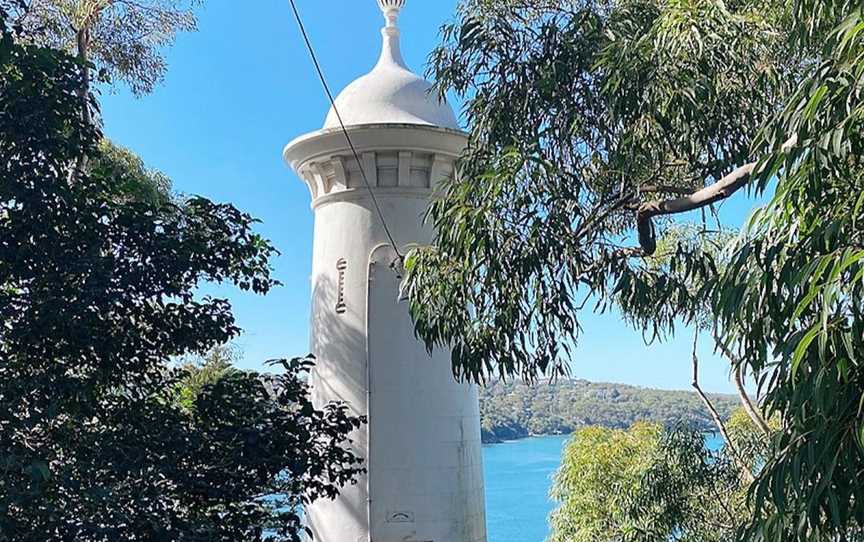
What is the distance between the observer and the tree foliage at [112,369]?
3.07 m

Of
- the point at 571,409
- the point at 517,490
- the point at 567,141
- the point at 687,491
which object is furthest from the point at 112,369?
the point at 571,409

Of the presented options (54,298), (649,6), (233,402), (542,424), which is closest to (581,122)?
(649,6)

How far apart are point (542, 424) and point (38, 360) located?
73.9 feet

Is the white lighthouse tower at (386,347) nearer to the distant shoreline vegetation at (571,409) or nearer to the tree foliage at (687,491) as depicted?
the tree foliage at (687,491)

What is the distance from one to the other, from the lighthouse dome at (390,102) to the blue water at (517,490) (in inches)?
345

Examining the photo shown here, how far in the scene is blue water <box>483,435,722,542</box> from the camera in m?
17.8

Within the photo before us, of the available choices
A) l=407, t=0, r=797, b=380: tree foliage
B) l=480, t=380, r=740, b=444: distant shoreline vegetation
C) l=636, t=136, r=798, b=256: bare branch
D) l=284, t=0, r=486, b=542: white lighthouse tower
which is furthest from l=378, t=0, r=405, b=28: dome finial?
l=480, t=380, r=740, b=444: distant shoreline vegetation

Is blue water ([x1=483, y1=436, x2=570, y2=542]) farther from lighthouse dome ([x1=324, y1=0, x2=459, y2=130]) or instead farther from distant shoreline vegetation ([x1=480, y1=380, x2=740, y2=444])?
lighthouse dome ([x1=324, y1=0, x2=459, y2=130])

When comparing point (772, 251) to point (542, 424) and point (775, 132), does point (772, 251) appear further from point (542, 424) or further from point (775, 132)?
point (542, 424)

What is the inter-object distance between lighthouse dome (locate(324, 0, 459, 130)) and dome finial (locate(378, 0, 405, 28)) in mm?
512

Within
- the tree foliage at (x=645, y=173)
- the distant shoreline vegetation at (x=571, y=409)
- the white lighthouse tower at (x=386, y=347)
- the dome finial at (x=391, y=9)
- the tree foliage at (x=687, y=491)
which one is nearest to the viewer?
the tree foliage at (x=645, y=173)

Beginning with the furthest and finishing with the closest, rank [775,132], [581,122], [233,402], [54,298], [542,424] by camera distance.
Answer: [542,424], [581,122], [233,402], [54,298], [775,132]

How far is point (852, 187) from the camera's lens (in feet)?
7.89

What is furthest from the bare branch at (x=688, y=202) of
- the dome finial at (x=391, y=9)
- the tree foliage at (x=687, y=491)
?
the dome finial at (x=391, y=9)
